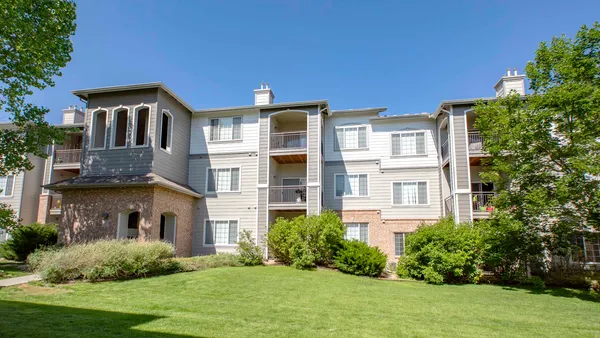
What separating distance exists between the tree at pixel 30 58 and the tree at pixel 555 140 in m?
→ 18.2

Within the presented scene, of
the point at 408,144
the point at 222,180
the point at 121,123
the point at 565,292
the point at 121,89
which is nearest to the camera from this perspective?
the point at 565,292

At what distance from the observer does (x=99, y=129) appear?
19.6 metres

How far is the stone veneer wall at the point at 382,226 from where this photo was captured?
19625 mm

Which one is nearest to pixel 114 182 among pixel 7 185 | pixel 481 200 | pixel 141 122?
pixel 141 122

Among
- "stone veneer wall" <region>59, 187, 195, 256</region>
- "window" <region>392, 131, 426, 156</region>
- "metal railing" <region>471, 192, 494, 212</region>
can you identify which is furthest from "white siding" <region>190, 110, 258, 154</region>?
"metal railing" <region>471, 192, 494, 212</region>

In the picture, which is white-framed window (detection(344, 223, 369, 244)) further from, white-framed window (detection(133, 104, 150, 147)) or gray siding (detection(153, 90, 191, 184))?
white-framed window (detection(133, 104, 150, 147))

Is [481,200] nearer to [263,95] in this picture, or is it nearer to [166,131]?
[263,95]

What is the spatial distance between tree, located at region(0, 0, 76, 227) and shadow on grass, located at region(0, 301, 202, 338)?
29.8 feet

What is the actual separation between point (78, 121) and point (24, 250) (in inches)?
409

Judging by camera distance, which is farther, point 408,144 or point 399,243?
point 408,144

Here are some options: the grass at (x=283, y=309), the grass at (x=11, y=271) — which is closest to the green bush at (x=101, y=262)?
the grass at (x=11, y=271)

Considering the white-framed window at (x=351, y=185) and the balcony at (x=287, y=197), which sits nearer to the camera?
the balcony at (x=287, y=197)

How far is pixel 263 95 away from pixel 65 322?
16.9 meters

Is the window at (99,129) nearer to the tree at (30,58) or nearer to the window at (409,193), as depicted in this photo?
the tree at (30,58)
